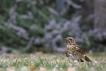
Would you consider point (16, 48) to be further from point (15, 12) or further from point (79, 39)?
point (79, 39)

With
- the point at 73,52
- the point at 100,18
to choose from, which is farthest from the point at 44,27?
the point at 73,52

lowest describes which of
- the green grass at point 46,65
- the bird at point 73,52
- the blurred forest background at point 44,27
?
the green grass at point 46,65

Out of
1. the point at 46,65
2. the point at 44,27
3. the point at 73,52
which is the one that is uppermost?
the point at 44,27

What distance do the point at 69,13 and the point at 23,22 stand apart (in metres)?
1.79

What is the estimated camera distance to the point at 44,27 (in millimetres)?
11406

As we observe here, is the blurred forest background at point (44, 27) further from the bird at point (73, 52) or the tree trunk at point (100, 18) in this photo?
the bird at point (73, 52)

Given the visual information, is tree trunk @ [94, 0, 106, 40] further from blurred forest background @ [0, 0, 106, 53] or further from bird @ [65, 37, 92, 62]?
bird @ [65, 37, 92, 62]

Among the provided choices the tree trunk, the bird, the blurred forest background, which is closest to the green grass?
the bird

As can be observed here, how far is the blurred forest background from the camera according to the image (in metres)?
11.1

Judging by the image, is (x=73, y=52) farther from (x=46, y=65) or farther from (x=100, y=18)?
(x=100, y=18)

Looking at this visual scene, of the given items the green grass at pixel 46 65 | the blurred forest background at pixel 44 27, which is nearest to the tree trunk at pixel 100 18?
the blurred forest background at pixel 44 27

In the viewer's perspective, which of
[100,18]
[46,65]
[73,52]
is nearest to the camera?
[46,65]

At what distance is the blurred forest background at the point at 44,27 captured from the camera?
1111 cm

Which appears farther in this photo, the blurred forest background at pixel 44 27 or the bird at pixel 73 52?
the blurred forest background at pixel 44 27
